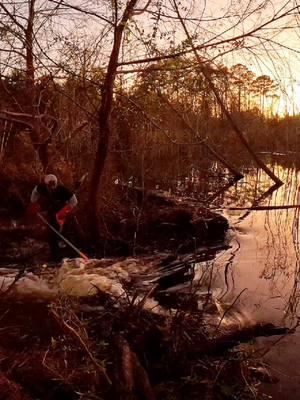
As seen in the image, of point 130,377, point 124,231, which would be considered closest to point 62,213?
point 124,231

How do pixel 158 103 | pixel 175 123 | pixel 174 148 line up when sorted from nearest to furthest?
pixel 158 103, pixel 175 123, pixel 174 148

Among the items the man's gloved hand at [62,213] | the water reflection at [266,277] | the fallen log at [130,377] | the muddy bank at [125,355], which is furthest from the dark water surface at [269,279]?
the man's gloved hand at [62,213]

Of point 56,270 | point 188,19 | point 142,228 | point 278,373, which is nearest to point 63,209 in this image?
point 56,270

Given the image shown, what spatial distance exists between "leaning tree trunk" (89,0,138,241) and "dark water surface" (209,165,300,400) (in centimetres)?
249

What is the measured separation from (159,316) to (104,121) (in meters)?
4.43

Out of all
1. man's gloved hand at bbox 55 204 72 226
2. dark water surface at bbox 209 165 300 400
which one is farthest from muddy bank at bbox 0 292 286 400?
man's gloved hand at bbox 55 204 72 226

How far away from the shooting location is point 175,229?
32.8ft

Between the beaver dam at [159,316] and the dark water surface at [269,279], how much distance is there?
19mm

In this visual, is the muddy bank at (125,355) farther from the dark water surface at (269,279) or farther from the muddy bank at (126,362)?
the dark water surface at (269,279)

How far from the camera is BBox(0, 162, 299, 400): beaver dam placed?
365cm

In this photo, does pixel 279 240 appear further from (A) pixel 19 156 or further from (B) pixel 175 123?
(A) pixel 19 156

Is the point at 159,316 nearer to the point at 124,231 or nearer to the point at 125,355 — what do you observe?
the point at 125,355

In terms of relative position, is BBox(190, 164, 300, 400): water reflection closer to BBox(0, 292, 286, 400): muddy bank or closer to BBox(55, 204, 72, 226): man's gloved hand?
BBox(0, 292, 286, 400): muddy bank

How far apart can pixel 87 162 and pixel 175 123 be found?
2.80m
